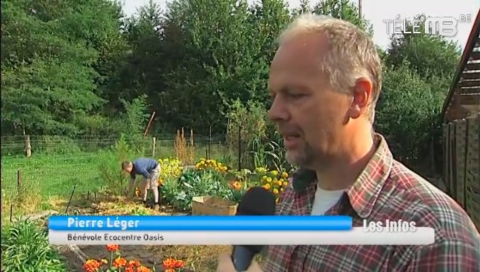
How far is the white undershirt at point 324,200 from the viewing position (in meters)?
0.94

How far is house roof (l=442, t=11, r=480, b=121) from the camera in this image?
49.2 inches

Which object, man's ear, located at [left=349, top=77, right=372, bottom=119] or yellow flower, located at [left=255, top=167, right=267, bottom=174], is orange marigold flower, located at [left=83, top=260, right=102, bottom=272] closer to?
yellow flower, located at [left=255, top=167, right=267, bottom=174]

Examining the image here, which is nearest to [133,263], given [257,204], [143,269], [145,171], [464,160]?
[143,269]

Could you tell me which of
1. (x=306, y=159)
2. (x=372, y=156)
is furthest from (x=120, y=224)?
(x=372, y=156)

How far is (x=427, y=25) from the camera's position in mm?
1212

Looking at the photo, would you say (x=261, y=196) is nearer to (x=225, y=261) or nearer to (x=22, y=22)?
(x=225, y=261)

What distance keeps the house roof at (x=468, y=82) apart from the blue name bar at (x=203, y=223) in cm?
55

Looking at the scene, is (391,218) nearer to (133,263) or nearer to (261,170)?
(261,170)

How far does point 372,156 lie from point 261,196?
9.3 inches

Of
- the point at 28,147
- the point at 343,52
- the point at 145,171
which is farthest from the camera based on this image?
the point at 145,171

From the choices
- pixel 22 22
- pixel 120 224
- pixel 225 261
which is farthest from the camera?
pixel 22 22

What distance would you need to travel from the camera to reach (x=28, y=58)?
1203 millimetres

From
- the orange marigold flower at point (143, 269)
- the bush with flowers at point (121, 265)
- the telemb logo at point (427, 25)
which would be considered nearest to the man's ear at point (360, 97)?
the telemb logo at point (427, 25)

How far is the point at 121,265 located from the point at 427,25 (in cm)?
92
